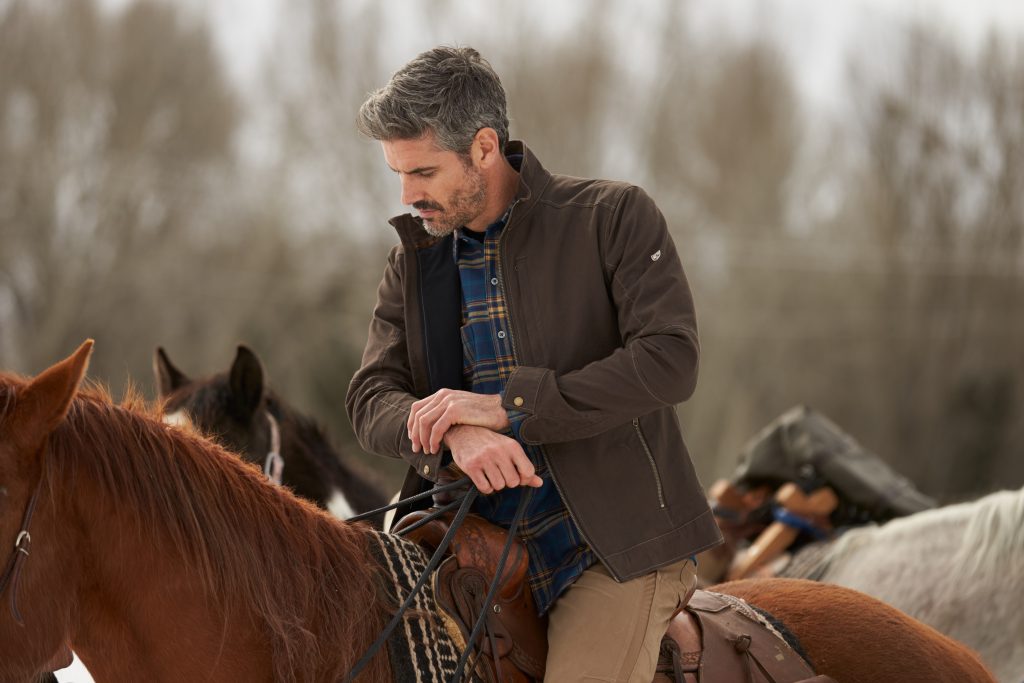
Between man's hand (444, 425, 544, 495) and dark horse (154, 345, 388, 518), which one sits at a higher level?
man's hand (444, 425, 544, 495)

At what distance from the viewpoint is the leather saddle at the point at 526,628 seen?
7.34 ft

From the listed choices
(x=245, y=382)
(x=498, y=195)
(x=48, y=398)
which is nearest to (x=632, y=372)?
(x=498, y=195)

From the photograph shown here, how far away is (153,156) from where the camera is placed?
2148cm

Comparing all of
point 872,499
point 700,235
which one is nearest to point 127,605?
point 872,499

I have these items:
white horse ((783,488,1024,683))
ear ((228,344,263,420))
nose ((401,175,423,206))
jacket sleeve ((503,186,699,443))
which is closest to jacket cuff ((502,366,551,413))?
jacket sleeve ((503,186,699,443))

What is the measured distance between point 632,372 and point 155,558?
0.93 metres

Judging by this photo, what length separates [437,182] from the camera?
2.42m

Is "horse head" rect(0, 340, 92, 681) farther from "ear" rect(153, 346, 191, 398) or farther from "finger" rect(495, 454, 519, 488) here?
"ear" rect(153, 346, 191, 398)

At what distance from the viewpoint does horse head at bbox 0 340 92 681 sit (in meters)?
1.82

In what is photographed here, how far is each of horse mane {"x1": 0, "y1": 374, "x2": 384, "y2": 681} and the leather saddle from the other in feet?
0.59

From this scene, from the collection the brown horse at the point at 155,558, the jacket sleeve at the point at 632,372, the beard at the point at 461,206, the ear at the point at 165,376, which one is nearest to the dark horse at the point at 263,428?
the ear at the point at 165,376

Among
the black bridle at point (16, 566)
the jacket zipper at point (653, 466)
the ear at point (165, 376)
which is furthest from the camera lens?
the ear at point (165, 376)

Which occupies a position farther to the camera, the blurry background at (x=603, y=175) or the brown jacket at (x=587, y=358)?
the blurry background at (x=603, y=175)

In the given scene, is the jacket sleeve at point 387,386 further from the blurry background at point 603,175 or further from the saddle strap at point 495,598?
the blurry background at point 603,175
